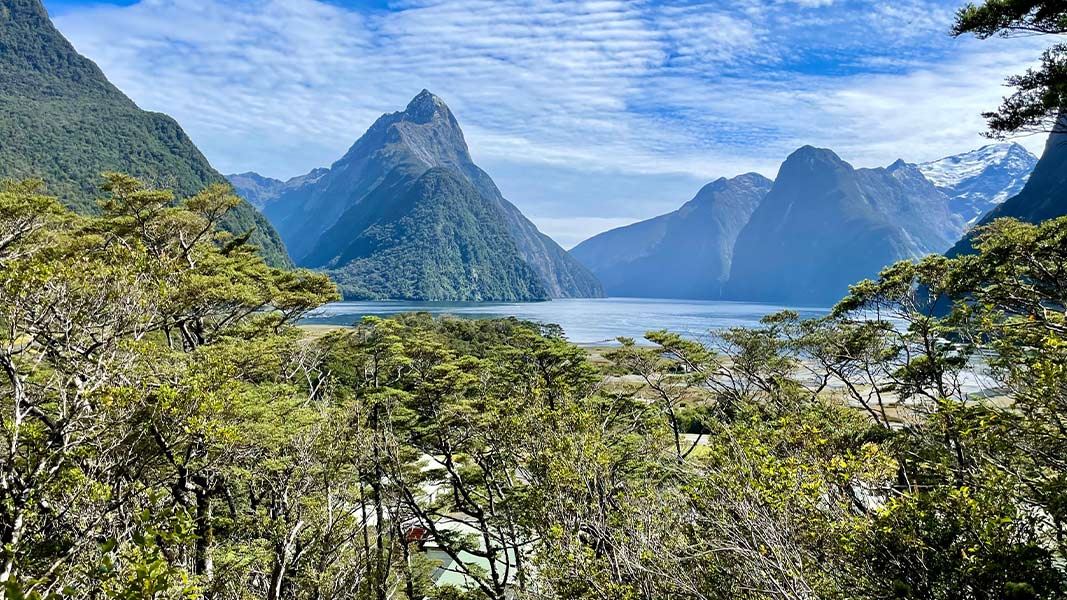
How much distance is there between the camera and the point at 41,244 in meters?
11.1

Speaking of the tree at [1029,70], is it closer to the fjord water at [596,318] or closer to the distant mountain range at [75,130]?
the fjord water at [596,318]

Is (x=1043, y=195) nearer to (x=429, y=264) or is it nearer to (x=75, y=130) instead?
(x=75, y=130)

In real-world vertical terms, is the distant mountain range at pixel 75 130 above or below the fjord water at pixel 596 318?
above

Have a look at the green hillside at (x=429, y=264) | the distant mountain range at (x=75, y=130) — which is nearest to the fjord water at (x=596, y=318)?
the distant mountain range at (x=75, y=130)

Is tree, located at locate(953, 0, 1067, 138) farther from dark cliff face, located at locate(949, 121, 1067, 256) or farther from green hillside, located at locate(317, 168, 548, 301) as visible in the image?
green hillside, located at locate(317, 168, 548, 301)

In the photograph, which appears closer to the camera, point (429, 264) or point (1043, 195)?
point (1043, 195)

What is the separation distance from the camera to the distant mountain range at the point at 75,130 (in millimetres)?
73938

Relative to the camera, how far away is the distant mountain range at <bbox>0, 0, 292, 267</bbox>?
7394 cm

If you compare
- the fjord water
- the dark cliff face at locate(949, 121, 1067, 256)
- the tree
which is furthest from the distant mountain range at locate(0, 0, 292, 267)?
the dark cliff face at locate(949, 121, 1067, 256)

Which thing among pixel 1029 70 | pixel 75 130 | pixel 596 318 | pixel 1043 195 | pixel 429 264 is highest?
pixel 75 130

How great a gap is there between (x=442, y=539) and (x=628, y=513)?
7.96 m

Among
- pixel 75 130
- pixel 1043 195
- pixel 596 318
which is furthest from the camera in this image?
pixel 596 318

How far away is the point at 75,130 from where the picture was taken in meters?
86.2

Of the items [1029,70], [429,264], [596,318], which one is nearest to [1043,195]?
[596,318]
